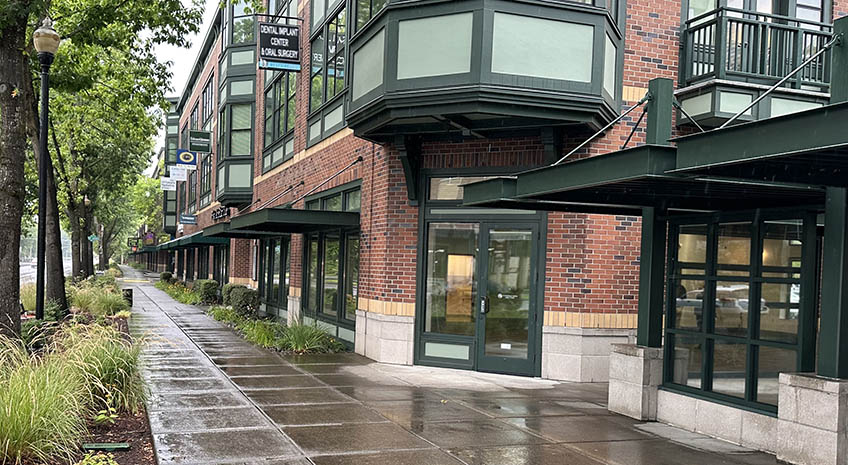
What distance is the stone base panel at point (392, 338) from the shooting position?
12758 millimetres

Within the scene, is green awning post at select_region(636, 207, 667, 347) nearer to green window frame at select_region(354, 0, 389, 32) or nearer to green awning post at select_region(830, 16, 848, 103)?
green awning post at select_region(830, 16, 848, 103)

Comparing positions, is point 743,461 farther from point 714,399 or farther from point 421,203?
point 421,203

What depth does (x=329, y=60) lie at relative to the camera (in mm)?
16578

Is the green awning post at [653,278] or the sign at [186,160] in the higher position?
the sign at [186,160]

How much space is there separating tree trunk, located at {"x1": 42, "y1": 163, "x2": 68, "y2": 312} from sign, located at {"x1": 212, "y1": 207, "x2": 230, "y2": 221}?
41.0 feet

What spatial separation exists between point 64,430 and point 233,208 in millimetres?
25473

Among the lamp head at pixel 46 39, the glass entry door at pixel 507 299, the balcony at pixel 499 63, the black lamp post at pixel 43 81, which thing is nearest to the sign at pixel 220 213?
the black lamp post at pixel 43 81

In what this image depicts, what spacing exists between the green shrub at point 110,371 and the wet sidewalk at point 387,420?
326 millimetres

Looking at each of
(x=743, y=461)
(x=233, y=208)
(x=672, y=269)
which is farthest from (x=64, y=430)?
(x=233, y=208)

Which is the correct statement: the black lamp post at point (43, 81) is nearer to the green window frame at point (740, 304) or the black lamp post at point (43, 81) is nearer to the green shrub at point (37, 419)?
the green shrub at point (37, 419)

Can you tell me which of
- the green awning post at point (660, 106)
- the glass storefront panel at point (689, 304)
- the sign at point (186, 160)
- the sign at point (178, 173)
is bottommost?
the glass storefront panel at point (689, 304)

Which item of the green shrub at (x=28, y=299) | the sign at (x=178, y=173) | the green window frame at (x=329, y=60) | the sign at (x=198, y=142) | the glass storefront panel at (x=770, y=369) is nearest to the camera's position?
the glass storefront panel at (x=770, y=369)

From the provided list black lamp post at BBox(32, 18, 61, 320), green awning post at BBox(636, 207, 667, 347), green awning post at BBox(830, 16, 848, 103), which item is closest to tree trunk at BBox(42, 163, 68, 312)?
black lamp post at BBox(32, 18, 61, 320)

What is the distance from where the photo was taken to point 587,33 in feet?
34.6
